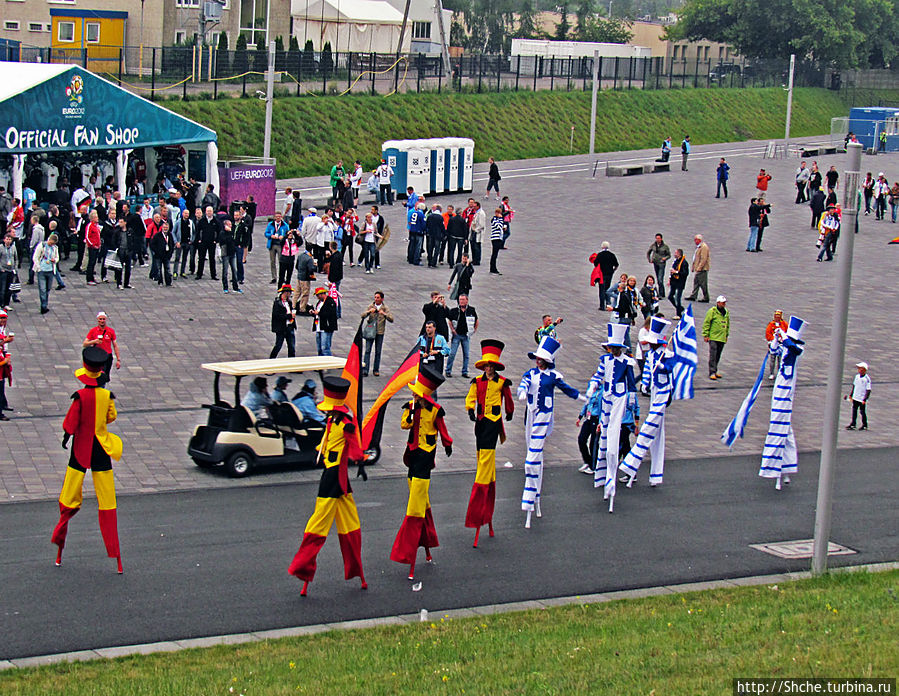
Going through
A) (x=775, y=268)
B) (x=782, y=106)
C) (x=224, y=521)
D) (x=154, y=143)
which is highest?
(x=782, y=106)

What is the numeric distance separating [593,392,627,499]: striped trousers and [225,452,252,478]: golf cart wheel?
408 centimetres

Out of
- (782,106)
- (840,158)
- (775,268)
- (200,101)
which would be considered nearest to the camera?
(775,268)

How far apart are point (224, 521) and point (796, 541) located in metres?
5.85

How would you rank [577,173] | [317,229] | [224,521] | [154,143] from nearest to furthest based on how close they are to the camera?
[224,521]
[317,229]
[154,143]
[577,173]

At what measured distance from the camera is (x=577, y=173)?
51.8 metres

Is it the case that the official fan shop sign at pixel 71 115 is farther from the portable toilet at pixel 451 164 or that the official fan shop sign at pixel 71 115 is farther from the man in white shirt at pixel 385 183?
the portable toilet at pixel 451 164

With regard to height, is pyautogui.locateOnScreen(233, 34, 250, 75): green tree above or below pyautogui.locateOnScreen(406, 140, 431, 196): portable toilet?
above

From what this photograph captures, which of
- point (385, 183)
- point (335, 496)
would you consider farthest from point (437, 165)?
point (335, 496)

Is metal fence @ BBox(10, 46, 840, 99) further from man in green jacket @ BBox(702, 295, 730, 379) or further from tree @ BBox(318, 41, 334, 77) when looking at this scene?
man in green jacket @ BBox(702, 295, 730, 379)

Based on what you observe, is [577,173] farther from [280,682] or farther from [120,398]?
[280,682]

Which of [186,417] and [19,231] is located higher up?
[19,231]

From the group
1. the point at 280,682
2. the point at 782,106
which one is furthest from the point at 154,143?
the point at 782,106

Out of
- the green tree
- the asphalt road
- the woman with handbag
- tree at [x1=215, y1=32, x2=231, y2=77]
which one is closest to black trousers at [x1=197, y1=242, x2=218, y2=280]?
the woman with handbag

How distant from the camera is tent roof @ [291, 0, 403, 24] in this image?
66125mm
